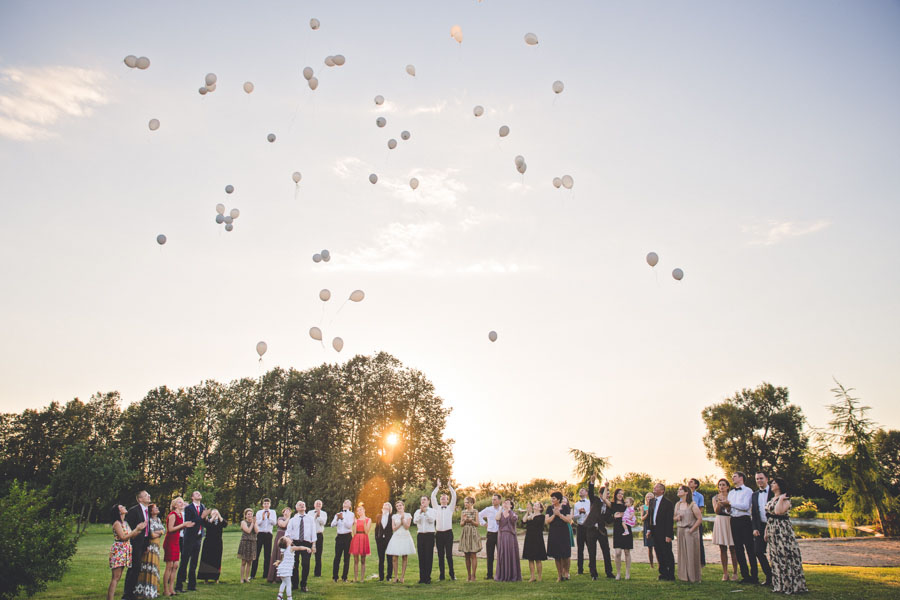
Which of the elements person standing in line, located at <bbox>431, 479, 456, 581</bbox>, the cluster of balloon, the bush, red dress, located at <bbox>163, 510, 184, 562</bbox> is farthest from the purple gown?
the cluster of balloon

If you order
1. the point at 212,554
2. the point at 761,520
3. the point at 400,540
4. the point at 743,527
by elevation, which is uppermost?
the point at 761,520

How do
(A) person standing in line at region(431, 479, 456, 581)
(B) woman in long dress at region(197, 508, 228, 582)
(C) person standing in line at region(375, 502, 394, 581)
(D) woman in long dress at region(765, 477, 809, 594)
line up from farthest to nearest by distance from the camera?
1. (C) person standing in line at region(375, 502, 394, 581)
2. (A) person standing in line at region(431, 479, 456, 581)
3. (B) woman in long dress at region(197, 508, 228, 582)
4. (D) woman in long dress at region(765, 477, 809, 594)

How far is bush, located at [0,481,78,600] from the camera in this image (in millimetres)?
8250

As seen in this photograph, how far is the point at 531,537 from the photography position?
35.8ft

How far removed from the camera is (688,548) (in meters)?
9.54

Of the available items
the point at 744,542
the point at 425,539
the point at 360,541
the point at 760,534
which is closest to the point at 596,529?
the point at 744,542

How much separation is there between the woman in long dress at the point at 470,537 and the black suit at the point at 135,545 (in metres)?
5.98

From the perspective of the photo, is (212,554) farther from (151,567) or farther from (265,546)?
(151,567)

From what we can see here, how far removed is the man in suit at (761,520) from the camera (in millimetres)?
8773

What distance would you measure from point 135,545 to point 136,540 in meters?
0.07

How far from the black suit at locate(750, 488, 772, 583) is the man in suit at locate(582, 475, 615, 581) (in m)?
2.74

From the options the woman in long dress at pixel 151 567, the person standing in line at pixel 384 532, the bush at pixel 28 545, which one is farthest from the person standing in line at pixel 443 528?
the bush at pixel 28 545

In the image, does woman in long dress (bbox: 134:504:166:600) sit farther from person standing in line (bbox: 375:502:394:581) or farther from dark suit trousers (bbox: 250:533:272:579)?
person standing in line (bbox: 375:502:394:581)

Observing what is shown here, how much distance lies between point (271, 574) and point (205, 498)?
21.3 m
